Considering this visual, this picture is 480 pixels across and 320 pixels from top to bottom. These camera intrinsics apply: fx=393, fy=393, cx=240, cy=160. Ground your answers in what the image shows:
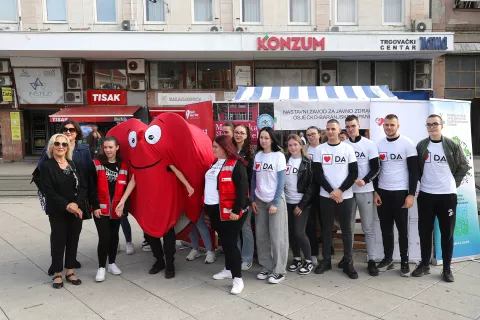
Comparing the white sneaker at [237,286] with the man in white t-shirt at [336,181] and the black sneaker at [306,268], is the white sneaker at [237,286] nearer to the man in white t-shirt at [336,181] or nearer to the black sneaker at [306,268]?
the black sneaker at [306,268]

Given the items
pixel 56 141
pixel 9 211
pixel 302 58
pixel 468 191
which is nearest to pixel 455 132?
pixel 468 191

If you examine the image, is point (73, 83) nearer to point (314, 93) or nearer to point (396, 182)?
point (314, 93)

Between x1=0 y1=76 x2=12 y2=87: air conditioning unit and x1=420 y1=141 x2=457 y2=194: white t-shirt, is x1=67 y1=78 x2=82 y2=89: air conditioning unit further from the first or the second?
x1=420 y1=141 x2=457 y2=194: white t-shirt

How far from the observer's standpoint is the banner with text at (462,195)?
4914 mm

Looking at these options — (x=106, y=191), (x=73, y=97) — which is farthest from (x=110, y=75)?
(x=106, y=191)

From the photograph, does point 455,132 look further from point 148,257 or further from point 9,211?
point 9,211

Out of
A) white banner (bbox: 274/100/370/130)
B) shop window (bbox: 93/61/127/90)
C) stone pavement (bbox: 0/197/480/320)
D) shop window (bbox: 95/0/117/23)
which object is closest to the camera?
stone pavement (bbox: 0/197/480/320)

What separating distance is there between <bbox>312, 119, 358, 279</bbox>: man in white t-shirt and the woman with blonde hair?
2670mm

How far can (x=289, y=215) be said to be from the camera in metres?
4.64

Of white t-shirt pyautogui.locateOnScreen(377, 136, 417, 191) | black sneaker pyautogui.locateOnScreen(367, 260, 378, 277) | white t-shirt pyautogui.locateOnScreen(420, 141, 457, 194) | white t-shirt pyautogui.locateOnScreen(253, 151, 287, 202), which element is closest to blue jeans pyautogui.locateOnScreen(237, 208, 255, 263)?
white t-shirt pyautogui.locateOnScreen(253, 151, 287, 202)

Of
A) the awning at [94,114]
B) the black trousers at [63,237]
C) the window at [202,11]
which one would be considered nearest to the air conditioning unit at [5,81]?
the awning at [94,114]

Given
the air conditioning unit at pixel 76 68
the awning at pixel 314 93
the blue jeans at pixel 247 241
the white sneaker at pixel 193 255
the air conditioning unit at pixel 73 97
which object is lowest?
the white sneaker at pixel 193 255

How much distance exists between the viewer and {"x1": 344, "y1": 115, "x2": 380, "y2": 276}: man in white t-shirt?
4.49 metres

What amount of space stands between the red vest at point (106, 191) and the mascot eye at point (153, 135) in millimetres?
488
